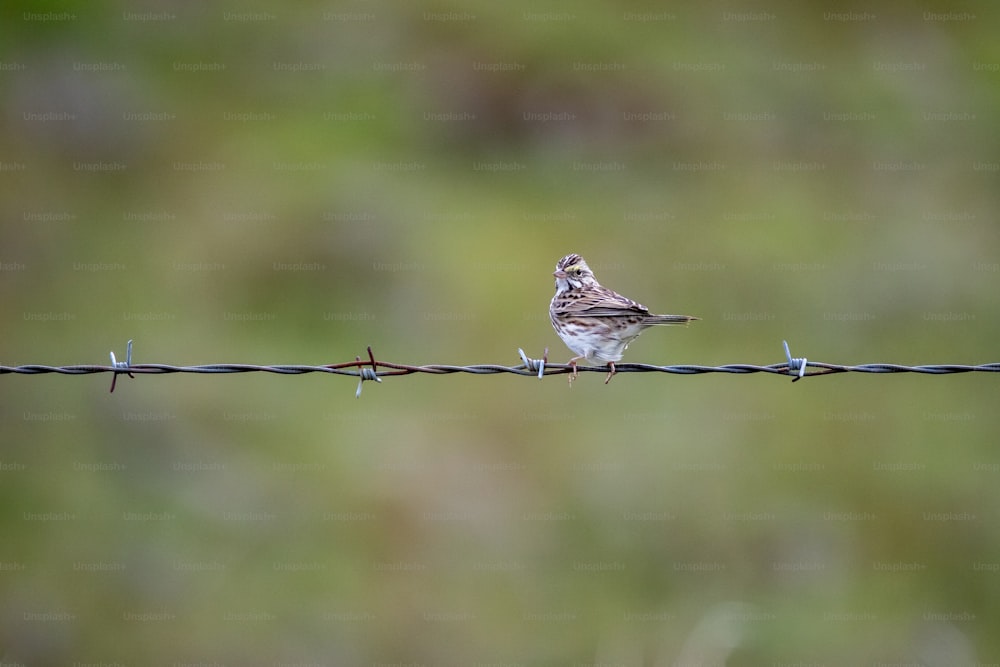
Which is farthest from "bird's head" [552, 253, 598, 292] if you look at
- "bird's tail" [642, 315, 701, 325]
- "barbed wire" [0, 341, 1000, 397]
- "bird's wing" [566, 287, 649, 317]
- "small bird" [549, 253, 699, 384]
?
"barbed wire" [0, 341, 1000, 397]

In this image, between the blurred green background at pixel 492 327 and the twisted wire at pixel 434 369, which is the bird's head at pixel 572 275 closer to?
the twisted wire at pixel 434 369

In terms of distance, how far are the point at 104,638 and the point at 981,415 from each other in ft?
37.8

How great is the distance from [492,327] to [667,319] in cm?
792

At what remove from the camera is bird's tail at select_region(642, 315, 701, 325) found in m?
6.45

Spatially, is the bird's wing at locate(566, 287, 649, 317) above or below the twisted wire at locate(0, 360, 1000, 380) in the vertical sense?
above

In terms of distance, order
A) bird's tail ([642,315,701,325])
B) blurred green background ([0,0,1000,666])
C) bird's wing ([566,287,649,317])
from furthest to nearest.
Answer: blurred green background ([0,0,1000,666]) < bird's wing ([566,287,649,317]) < bird's tail ([642,315,701,325])

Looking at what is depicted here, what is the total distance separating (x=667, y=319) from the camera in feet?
22.2

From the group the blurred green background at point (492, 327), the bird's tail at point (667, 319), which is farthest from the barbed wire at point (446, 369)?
the blurred green background at point (492, 327)

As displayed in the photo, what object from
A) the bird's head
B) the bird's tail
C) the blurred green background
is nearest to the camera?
the bird's tail

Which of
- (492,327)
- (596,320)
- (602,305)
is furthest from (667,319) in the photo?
(492,327)

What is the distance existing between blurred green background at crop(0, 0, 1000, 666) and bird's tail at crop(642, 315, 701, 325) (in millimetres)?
3652

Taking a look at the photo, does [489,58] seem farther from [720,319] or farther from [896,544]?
[896,544]

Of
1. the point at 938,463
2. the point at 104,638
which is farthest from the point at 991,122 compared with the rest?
the point at 104,638

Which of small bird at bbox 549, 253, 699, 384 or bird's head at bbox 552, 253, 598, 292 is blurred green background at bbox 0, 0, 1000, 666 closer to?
small bird at bbox 549, 253, 699, 384
